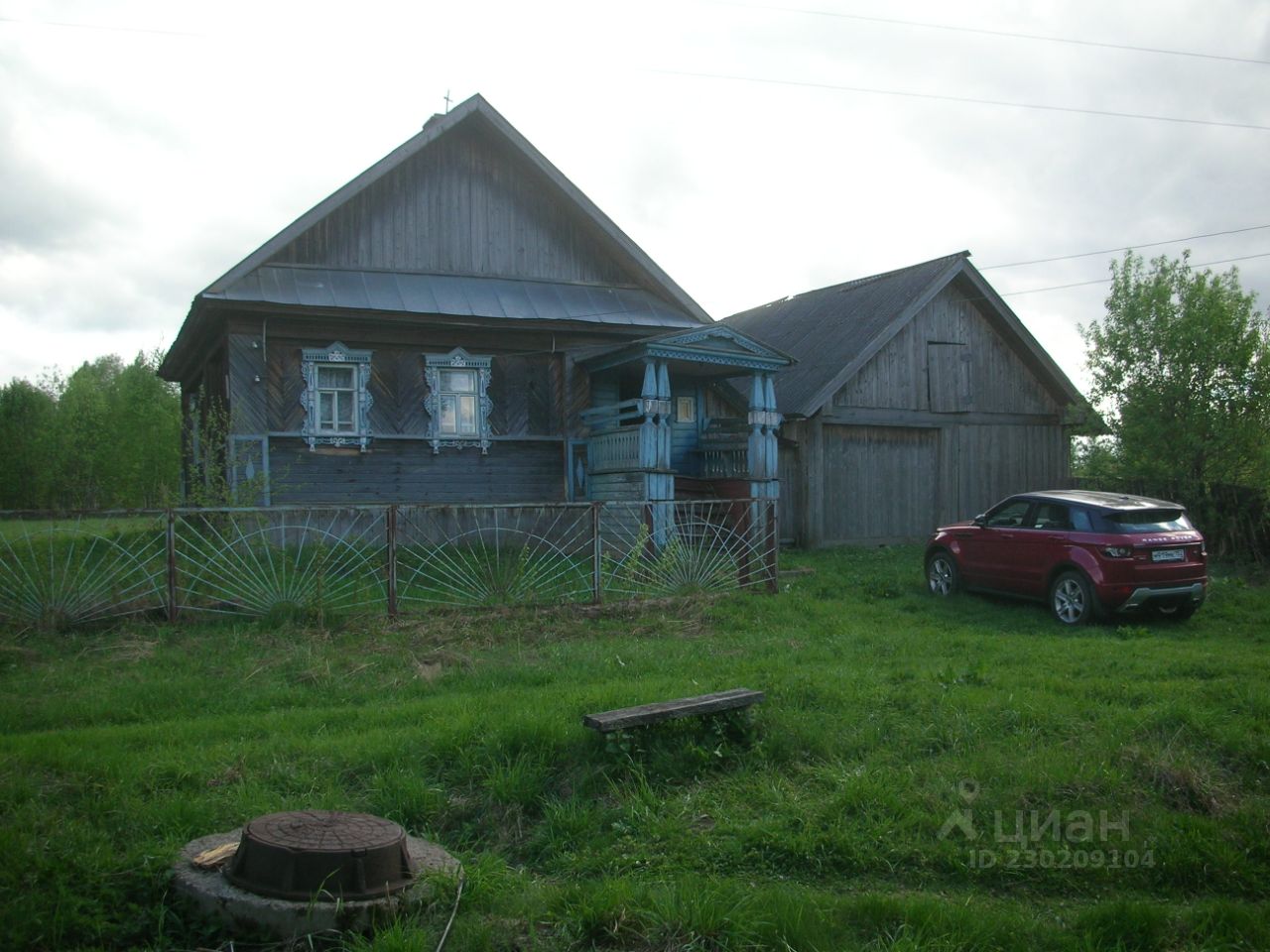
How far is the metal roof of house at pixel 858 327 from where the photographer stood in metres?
18.7

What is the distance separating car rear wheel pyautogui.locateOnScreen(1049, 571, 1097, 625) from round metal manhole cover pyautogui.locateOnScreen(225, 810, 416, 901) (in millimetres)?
9524

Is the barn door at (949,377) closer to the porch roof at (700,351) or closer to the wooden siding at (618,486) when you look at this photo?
the porch roof at (700,351)

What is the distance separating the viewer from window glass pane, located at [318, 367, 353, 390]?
1555 cm

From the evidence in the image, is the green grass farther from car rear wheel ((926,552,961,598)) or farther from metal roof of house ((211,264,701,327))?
metal roof of house ((211,264,701,327))

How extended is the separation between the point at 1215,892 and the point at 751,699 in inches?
105

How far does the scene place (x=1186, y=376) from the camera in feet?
59.4

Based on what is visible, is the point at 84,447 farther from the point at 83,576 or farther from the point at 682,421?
the point at 83,576

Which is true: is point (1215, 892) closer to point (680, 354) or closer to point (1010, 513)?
point (1010, 513)

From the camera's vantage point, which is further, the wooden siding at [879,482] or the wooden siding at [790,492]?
the wooden siding at [879,482]

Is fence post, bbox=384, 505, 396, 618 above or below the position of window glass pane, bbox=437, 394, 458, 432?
below

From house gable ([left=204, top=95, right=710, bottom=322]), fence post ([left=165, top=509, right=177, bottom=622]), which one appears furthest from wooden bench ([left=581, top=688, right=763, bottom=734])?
house gable ([left=204, top=95, right=710, bottom=322])

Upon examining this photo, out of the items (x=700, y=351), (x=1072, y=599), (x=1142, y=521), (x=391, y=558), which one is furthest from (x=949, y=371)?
(x=391, y=558)

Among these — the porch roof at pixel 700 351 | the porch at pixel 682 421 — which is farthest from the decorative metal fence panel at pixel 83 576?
the porch roof at pixel 700 351

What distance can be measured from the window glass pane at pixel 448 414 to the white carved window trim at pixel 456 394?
0.05 m
